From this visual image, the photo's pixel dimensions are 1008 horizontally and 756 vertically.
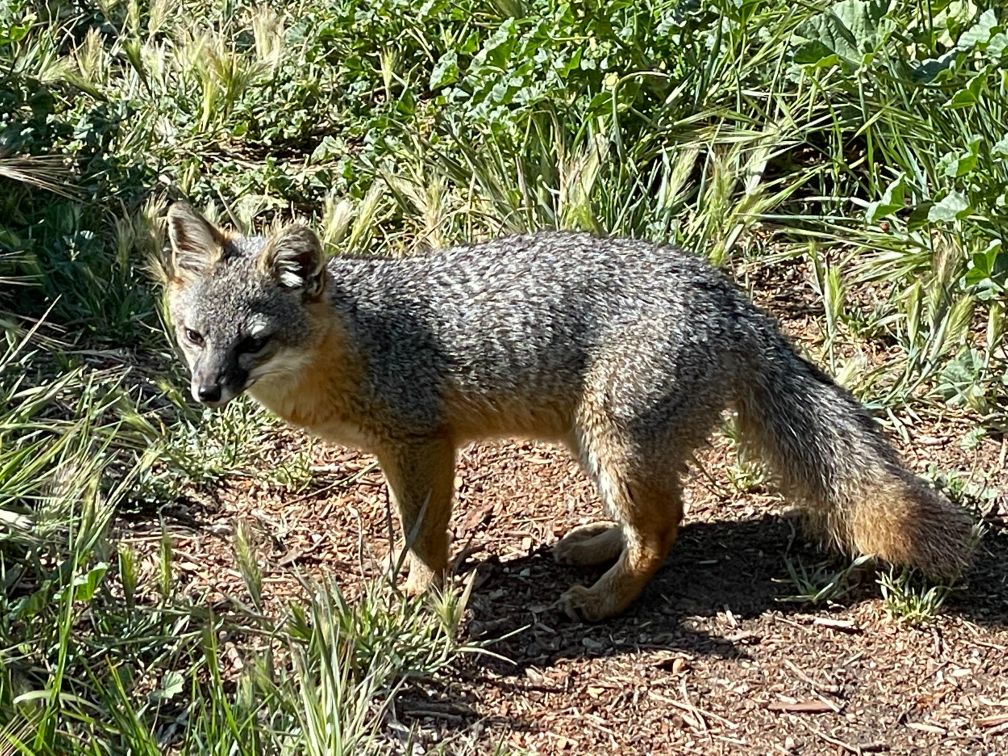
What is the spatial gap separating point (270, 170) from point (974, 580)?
12.0ft

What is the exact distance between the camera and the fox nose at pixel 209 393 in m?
4.33

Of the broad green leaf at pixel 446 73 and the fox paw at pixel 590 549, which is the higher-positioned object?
the broad green leaf at pixel 446 73

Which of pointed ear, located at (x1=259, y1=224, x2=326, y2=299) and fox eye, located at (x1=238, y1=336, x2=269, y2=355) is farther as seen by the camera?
pointed ear, located at (x1=259, y1=224, x2=326, y2=299)

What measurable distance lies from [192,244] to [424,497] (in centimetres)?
114

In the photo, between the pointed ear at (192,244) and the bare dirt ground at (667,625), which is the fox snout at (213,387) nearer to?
the pointed ear at (192,244)

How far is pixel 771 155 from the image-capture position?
6.29 meters

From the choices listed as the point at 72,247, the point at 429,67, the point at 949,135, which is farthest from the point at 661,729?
the point at 429,67

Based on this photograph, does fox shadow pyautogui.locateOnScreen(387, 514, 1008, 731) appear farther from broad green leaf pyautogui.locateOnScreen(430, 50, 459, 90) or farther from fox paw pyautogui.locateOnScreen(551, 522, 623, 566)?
broad green leaf pyautogui.locateOnScreen(430, 50, 459, 90)

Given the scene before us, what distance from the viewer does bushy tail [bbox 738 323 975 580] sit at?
4.58m

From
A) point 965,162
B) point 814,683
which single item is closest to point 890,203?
point 965,162

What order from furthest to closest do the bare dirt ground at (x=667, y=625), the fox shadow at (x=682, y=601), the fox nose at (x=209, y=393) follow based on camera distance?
Result: the fox shadow at (x=682, y=601) < the fox nose at (x=209, y=393) < the bare dirt ground at (x=667, y=625)

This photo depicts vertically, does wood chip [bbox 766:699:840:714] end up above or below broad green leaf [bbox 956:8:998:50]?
below

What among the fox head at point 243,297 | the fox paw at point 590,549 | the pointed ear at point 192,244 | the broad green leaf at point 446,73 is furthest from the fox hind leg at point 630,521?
the broad green leaf at point 446,73

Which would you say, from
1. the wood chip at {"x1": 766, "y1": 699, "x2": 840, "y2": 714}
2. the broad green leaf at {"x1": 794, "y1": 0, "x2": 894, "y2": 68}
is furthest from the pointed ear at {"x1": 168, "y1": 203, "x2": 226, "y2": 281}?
the broad green leaf at {"x1": 794, "y1": 0, "x2": 894, "y2": 68}
